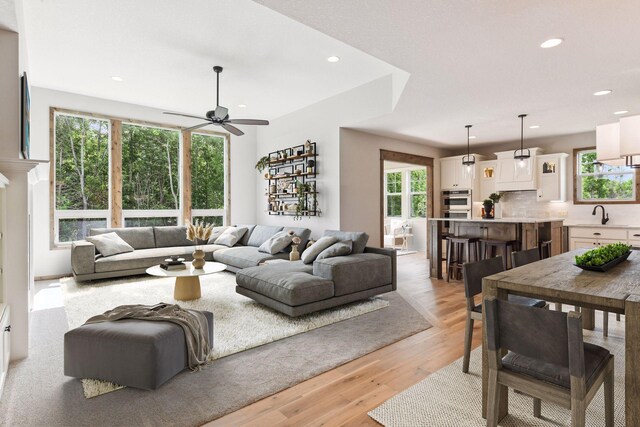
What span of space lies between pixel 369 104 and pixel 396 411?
171 inches

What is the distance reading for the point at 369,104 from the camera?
5332 mm

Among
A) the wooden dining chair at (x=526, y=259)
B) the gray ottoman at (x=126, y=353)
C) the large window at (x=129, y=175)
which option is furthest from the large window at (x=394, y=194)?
the gray ottoman at (x=126, y=353)

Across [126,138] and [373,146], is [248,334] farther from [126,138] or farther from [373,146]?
[126,138]

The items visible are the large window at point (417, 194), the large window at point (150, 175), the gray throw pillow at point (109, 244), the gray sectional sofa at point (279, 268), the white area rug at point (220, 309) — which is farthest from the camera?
the large window at point (417, 194)

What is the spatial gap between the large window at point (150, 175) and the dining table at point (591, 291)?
649 centimetres

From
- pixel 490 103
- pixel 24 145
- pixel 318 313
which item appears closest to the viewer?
pixel 24 145

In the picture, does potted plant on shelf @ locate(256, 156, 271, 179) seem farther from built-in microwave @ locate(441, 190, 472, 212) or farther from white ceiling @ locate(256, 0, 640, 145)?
built-in microwave @ locate(441, 190, 472, 212)

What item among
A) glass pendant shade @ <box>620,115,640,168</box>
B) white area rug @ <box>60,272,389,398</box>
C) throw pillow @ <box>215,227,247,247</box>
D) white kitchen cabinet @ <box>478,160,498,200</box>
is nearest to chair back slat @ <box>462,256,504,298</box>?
glass pendant shade @ <box>620,115,640,168</box>

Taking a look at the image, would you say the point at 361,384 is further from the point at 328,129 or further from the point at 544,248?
the point at 328,129

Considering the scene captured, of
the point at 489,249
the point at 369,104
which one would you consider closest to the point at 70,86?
the point at 369,104

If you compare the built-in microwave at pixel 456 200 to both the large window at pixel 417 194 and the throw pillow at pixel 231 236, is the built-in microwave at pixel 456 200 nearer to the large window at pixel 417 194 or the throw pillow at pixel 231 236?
the large window at pixel 417 194

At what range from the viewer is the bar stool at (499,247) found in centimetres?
512

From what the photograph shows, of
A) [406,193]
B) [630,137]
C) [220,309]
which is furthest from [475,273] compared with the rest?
[406,193]

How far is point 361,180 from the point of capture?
6266mm
